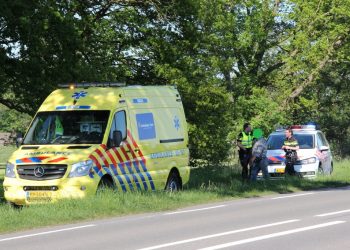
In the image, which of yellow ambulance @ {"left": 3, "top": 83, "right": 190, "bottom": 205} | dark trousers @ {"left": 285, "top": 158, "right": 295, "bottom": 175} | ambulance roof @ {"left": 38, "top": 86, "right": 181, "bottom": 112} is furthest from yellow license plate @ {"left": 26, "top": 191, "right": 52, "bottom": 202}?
dark trousers @ {"left": 285, "top": 158, "right": 295, "bottom": 175}

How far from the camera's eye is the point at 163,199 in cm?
1504

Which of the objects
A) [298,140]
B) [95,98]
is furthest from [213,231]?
[298,140]

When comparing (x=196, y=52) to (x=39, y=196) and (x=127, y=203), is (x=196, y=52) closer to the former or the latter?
(x=127, y=203)

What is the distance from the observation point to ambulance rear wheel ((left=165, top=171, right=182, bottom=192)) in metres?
17.4

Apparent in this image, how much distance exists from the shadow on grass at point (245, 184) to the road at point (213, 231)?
3320 mm

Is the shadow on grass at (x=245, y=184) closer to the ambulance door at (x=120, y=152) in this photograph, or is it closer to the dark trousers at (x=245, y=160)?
the dark trousers at (x=245, y=160)

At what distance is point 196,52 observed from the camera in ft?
110

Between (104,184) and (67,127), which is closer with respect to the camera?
(104,184)

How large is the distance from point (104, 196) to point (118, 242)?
4361mm

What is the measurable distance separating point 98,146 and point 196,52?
19357 millimetres

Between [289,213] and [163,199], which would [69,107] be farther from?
[289,213]

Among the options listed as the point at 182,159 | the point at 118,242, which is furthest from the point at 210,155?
the point at 118,242

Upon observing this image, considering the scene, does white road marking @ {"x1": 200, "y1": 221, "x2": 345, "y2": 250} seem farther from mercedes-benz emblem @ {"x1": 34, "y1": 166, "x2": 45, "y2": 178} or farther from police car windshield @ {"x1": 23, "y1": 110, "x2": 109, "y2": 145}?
mercedes-benz emblem @ {"x1": 34, "y1": 166, "x2": 45, "y2": 178}

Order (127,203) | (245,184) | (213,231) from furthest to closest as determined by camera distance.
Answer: (245,184) → (127,203) → (213,231)
